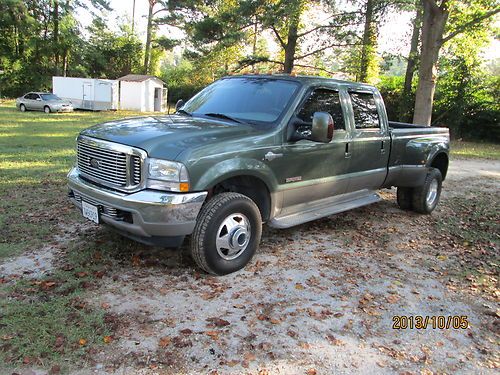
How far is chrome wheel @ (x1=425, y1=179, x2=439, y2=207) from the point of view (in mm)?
6945

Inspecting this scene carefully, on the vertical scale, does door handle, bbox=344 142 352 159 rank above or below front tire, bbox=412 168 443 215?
above

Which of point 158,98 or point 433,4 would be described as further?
point 158,98

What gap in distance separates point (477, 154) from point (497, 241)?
39.7 feet

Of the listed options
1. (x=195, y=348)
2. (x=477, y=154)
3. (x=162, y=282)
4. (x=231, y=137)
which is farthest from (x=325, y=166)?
(x=477, y=154)

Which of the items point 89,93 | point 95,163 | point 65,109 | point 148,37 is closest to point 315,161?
point 95,163

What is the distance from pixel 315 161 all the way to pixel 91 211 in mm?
2492

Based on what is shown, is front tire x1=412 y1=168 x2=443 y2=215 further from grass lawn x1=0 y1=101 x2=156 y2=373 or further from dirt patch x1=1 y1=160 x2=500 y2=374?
grass lawn x1=0 y1=101 x2=156 y2=373

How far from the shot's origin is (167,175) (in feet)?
12.2

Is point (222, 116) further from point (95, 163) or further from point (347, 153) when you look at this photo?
point (347, 153)

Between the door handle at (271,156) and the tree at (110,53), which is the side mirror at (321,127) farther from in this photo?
the tree at (110,53)

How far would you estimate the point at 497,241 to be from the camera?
19.4ft

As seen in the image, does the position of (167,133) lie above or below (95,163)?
above

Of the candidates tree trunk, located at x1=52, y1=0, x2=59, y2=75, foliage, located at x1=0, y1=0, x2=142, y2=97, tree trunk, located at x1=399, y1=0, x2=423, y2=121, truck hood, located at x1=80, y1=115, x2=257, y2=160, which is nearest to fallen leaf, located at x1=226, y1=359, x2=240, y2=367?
truck hood, located at x1=80, y1=115, x2=257, y2=160

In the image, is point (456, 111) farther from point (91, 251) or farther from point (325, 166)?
point (91, 251)
